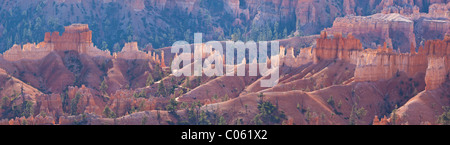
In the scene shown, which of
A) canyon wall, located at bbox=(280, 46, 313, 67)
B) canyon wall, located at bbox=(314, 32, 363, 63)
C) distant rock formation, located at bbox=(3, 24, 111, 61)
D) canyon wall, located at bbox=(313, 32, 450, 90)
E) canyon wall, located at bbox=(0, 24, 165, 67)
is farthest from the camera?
distant rock formation, located at bbox=(3, 24, 111, 61)

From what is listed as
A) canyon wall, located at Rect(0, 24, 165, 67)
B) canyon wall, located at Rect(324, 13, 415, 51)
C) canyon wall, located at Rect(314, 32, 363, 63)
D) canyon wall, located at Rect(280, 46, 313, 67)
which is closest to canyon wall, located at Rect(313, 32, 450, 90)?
canyon wall, located at Rect(314, 32, 363, 63)

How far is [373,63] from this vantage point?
124 m

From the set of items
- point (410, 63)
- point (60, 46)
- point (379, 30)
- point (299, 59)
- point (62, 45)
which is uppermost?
point (379, 30)

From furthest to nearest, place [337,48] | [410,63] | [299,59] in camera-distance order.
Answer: [299,59] < [337,48] < [410,63]

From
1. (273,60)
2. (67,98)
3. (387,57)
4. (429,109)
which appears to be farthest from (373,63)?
(67,98)

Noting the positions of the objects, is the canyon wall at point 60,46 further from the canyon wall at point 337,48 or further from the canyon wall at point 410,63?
the canyon wall at point 410,63

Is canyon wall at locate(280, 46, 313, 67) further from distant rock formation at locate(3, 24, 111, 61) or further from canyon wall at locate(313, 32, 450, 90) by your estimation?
distant rock formation at locate(3, 24, 111, 61)

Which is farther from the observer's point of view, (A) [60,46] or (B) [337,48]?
(A) [60,46]

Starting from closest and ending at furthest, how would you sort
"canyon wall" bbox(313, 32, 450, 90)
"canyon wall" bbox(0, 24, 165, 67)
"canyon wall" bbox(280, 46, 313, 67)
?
"canyon wall" bbox(313, 32, 450, 90), "canyon wall" bbox(280, 46, 313, 67), "canyon wall" bbox(0, 24, 165, 67)

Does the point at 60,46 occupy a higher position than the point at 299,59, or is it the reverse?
the point at 60,46

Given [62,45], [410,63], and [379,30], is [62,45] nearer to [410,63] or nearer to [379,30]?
[410,63]

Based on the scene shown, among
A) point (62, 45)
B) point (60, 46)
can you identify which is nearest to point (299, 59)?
point (62, 45)

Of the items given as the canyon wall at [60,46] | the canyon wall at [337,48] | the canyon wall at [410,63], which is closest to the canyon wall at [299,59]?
the canyon wall at [337,48]
